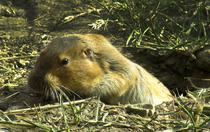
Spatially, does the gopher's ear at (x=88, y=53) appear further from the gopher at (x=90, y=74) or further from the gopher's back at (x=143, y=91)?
the gopher's back at (x=143, y=91)

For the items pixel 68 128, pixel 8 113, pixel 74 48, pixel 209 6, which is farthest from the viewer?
pixel 209 6

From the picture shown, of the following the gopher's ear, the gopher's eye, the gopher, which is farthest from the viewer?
the gopher's ear

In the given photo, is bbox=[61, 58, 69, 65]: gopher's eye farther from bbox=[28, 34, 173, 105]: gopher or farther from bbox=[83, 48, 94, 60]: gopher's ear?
bbox=[83, 48, 94, 60]: gopher's ear

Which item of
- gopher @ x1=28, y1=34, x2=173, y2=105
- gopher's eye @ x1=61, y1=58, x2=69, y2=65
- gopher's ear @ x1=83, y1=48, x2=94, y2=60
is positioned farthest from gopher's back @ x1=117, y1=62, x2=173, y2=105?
gopher's eye @ x1=61, y1=58, x2=69, y2=65

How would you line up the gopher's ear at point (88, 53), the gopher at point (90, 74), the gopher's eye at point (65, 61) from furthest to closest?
the gopher's ear at point (88, 53), the gopher's eye at point (65, 61), the gopher at point (90, 74)

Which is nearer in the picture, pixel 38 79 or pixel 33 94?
pixel 38 79

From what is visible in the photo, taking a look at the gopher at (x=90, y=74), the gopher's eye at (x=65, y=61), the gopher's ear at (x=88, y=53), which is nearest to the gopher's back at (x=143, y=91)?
the gopher at (x=90, y=74)

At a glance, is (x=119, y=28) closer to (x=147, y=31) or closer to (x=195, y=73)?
(x=147, y=31)

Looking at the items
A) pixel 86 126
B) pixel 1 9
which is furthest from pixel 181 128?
pixel 1 9

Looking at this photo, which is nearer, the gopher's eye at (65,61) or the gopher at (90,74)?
the gopher at (90,74)
